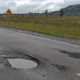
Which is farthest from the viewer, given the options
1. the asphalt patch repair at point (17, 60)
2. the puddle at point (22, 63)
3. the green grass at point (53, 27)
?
the green grass at point (53, 27)

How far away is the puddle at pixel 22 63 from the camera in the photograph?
631 centimetres

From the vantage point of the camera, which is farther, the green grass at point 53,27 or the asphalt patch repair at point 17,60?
the green grass at point 53,27

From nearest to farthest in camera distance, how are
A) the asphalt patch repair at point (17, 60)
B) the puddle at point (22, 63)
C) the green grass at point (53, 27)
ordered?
the puddle at point (22, 63) → the asphalt patch repair at point (17, 60) → the green grass at point (53, 27)

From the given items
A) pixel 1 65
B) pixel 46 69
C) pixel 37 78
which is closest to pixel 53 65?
pixel 46 69

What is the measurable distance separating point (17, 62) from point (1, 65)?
2.54 feet

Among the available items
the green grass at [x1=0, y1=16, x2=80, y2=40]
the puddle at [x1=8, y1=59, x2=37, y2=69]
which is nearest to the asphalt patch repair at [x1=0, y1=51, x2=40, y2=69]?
the puddle at [x1=8, y1=59, x2=37, y2=69]

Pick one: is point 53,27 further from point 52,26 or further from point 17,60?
point 17,60

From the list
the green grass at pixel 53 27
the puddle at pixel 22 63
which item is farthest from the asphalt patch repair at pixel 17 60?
the green grass at pixel 53 27

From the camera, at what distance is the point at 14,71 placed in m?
5.65

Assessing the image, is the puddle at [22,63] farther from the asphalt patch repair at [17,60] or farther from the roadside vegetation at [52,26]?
the roadside vegetation at [52,26]

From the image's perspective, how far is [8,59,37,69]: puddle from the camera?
6.31 metres

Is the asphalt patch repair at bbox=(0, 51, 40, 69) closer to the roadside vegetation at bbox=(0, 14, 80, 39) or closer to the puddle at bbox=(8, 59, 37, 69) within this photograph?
the puddle at bbox=(8, 59, 37, 69)

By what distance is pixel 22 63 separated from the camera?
6727 mm

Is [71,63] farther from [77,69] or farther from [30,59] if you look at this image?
[30,59]
